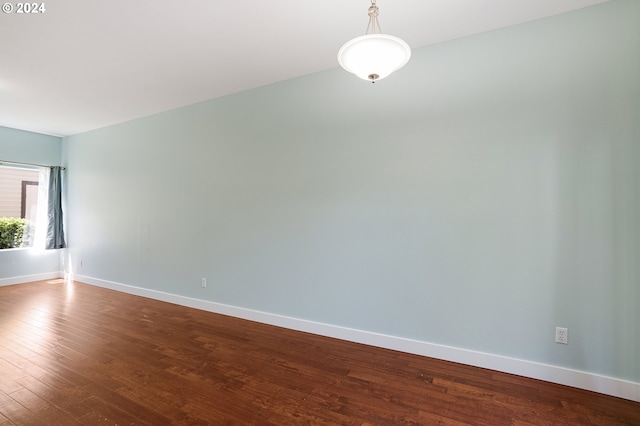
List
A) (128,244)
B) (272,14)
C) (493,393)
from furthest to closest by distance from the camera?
(128,244)
(272,14)
(493,393)

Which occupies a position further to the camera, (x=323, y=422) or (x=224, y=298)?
(x=224, y=298)

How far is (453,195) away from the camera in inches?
98.7

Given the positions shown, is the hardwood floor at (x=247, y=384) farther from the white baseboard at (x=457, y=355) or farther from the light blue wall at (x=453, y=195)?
the light blue wall at (x=453, y=195)

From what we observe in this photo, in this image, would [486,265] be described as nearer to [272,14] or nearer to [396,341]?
[396,341]

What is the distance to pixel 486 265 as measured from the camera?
7.87ft

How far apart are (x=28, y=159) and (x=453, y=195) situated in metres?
7.06

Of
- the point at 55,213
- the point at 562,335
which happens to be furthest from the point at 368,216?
the point at 55,213

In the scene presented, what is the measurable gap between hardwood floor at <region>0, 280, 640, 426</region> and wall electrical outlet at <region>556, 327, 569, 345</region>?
1.07ft

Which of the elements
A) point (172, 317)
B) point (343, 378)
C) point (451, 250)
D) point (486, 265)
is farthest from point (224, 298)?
point (486, 265)

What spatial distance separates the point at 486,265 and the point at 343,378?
1.48m

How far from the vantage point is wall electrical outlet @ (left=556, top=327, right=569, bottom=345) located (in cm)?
216

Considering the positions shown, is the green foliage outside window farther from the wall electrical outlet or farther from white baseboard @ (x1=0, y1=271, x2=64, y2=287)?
the wall electrical outlet

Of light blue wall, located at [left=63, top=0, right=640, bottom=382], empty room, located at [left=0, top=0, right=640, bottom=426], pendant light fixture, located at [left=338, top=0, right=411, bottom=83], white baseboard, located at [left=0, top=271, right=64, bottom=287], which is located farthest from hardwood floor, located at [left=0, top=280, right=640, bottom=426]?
white baseboard, located at [left=0, top=271, right=64, bottom=287]

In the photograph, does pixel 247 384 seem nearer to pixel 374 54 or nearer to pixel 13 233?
pixel 374 54
